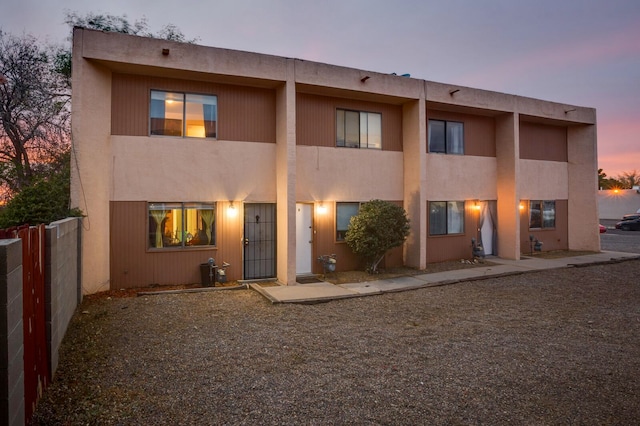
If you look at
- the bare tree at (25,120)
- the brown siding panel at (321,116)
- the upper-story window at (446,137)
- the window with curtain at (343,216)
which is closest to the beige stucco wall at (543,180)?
the upper-story window at (446,137)

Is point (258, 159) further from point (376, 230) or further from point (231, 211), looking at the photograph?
point (376, 230)

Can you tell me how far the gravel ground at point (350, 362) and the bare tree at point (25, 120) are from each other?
322 inches

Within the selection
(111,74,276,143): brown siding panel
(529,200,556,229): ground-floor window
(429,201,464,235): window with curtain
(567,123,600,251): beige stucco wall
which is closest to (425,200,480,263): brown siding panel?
(429,201,464,235): window with curtain

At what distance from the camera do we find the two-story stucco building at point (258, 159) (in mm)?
9820

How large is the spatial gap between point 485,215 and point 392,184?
16.5 feet

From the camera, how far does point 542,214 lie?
1745 cm

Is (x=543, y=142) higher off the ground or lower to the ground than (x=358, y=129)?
higher

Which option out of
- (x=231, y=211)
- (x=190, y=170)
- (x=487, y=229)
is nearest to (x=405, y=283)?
(x=231, y=211)

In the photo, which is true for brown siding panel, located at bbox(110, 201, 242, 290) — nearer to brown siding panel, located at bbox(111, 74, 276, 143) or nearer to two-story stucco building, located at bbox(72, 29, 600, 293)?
two-story stucco building, located at bbox(72, 29, 600, 293)

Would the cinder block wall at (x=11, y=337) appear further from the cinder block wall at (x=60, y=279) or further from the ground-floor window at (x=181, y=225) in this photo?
the ground-floor window at (x=181, y=225)

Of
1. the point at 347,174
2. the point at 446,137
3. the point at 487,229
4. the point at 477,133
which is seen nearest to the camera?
the point at 347,174

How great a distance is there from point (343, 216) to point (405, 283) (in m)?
3.05

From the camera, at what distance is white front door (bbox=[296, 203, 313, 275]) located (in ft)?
39.3

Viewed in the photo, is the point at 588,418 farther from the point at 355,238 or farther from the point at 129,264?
the point at 129,264
